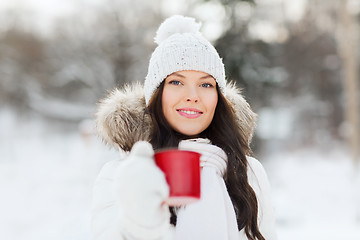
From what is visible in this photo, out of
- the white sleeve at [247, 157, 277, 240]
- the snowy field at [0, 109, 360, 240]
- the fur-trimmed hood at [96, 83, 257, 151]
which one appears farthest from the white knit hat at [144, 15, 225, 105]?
the snowy field at [0, 109, 360, 240]

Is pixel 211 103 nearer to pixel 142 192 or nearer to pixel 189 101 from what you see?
pixel 189 101

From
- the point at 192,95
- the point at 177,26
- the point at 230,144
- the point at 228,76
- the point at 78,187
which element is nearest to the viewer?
the point at 192,95

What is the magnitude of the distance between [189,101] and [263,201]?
2.22 feet

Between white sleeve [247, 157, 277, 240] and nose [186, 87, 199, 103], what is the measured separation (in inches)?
20.1

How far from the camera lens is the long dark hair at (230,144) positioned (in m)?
1.89

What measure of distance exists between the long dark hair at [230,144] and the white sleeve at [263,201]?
0.33ft

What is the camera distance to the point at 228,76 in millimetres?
9734

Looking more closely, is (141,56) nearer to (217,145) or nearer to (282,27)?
(282,27)

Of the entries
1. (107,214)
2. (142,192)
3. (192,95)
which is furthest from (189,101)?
(142,192)

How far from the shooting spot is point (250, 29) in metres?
10.8

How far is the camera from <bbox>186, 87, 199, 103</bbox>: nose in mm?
1841

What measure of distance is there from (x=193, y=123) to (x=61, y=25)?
2122 centimetres

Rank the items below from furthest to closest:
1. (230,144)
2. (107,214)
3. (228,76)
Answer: (228,76), (230,144), (107,214)

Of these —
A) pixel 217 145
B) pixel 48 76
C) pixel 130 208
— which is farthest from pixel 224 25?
pixel 48 76
